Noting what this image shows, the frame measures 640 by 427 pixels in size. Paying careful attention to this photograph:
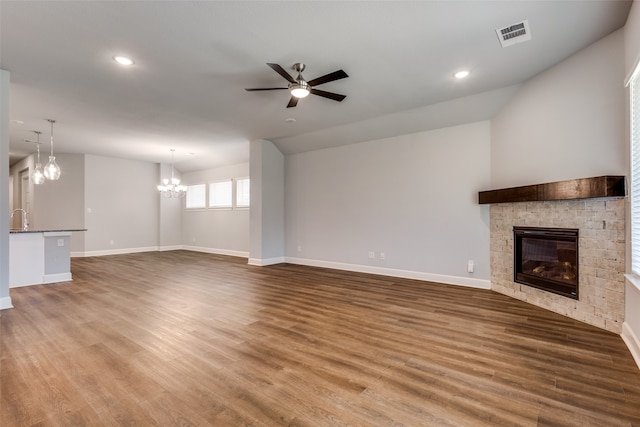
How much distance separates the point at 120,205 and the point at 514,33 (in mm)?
10255

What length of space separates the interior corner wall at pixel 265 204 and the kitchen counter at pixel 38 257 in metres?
3.45

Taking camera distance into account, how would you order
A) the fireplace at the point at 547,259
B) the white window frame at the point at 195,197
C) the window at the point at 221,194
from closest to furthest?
the fireplace at the point at 547,259 → the window at the point at 221,194 → the white window frame at the point at 195,197

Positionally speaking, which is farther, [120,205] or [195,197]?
[195,197]

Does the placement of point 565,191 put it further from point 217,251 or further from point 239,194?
point 217,251

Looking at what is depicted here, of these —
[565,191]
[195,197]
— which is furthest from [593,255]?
[195,197]

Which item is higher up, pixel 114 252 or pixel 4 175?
pixel 4 175

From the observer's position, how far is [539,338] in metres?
2.76

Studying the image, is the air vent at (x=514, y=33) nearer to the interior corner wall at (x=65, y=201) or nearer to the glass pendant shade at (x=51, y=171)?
the glass pendant shade at (x=51, y=171)

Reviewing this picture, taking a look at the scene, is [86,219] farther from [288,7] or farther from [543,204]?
[543,204]

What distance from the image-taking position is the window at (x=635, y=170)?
100 inches

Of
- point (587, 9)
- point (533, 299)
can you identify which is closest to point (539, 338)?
point (533, 299)

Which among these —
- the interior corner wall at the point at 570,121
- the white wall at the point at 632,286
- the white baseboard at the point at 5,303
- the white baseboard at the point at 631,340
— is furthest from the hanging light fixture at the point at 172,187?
the white baseboard at the point at 631,340

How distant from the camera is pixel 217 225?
9.12 meters

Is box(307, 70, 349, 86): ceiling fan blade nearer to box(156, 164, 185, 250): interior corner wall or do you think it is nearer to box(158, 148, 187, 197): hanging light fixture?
box(158, 148, 187, 197): hanging light fixture
